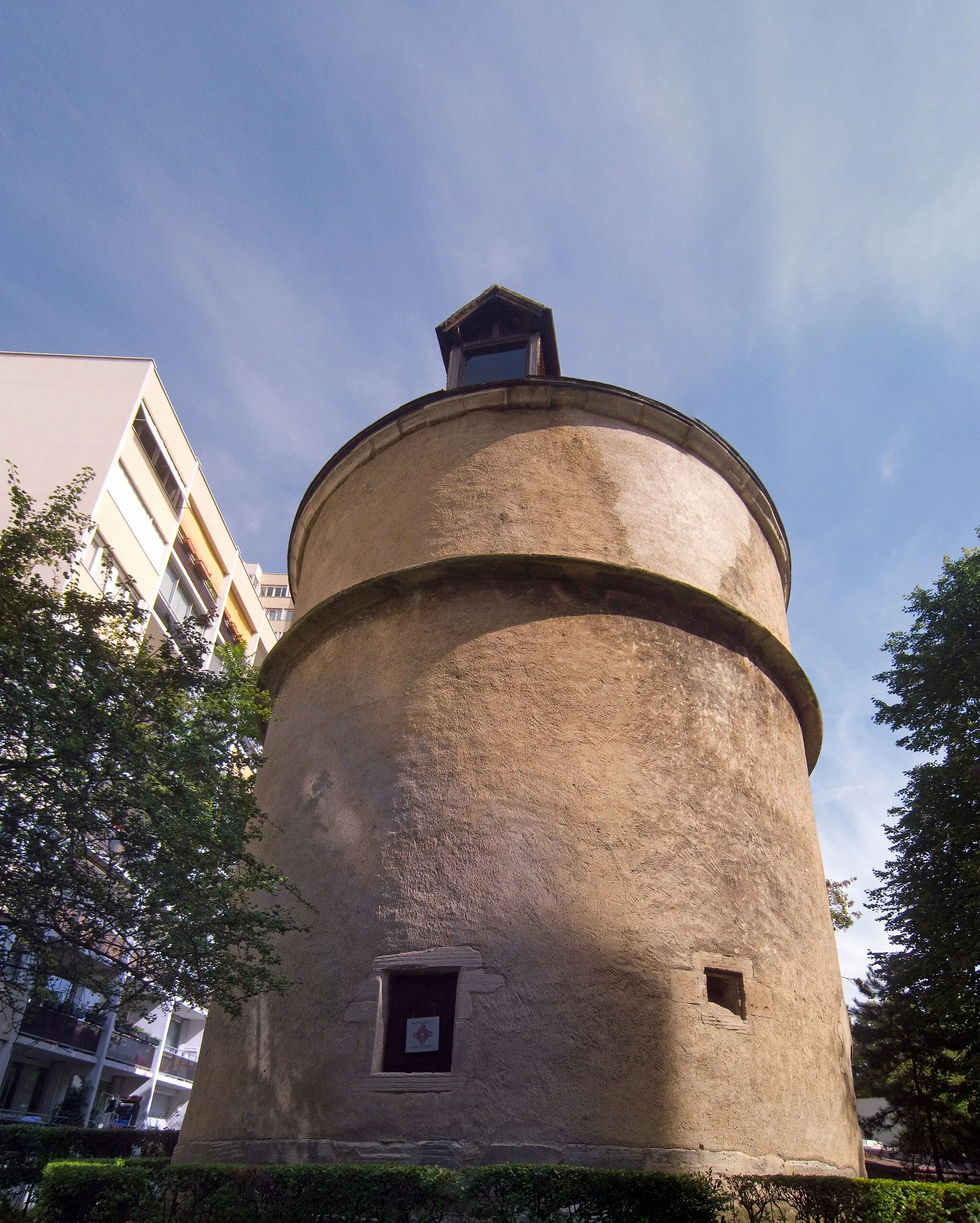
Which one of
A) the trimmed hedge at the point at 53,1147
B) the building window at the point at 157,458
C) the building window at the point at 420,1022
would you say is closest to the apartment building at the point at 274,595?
the building window at the point at 157,458

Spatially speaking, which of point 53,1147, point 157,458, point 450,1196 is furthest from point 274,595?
point 450,1196

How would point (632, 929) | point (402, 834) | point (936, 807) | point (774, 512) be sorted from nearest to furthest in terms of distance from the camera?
point (632, 929)
point (402, 834)
point (774, 512)
point (936, 807)

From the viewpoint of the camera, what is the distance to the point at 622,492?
1019cm

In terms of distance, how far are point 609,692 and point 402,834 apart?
2395 millimetres

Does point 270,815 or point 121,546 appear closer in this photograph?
point 270,815

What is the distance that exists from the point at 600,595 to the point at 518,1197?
5.41 meters

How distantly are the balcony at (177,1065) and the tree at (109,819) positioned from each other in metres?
34.1

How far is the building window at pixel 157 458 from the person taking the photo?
2447 centimetres

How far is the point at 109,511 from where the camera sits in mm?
22641

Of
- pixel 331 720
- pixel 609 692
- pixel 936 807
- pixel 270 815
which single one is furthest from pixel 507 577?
pixel 936 807

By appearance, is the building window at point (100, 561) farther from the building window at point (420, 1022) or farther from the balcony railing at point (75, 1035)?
the building window at point (420, 1022)

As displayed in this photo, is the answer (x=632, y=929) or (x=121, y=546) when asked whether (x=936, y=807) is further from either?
(x=121, y=546)

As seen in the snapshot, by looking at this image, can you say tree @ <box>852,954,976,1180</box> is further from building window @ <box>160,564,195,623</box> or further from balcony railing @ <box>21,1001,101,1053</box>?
building window @ <box>160,564,195,623</box>

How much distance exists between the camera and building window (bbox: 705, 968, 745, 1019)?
7.37 m
